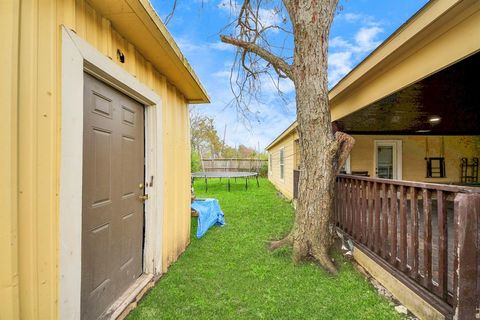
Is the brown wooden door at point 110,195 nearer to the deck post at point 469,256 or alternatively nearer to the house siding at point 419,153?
the deck post at point 469,256

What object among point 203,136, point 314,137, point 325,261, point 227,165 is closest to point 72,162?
point 314,137

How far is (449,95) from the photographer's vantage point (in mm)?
4094

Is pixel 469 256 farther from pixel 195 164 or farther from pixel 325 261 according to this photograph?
pixel 195 164

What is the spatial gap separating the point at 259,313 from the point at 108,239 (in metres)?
1.58

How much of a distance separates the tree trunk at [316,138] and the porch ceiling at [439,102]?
3.64ft

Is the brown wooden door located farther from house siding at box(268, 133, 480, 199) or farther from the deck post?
house siding at box(268, 133, 480, 199)

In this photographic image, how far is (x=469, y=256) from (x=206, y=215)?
14.1 feet

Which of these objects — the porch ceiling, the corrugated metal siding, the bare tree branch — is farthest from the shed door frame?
the porch ceiling

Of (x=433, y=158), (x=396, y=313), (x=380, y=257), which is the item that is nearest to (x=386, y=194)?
(x=380, y=257)

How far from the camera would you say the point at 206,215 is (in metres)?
5.39

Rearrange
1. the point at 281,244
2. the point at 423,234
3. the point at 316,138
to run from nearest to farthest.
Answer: the point at 423,234 → the point at 316,138 → the point at 281,244

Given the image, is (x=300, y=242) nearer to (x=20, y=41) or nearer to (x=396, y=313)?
(x=396, y=313)

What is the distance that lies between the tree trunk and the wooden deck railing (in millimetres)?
490

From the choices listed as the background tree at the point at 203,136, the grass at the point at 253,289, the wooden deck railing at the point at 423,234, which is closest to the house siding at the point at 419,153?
the wooden deck railing at the point at 423,234
